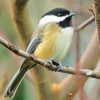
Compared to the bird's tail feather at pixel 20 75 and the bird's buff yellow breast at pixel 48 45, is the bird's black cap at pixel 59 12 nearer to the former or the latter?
the bird's buff yellow breast at pixel 48 45

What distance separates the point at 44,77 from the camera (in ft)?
6.89

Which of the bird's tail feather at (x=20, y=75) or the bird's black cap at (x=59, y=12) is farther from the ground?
the bird's black cap at (x=59, y=12)

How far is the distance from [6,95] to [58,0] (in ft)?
3.15

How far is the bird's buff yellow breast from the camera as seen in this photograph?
2.28 meters

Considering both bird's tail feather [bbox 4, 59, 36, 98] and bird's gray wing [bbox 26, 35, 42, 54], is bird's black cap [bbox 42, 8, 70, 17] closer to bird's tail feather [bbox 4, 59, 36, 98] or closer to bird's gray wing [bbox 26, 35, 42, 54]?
bird's gray wing [bbox 26, 35, 42, 54]

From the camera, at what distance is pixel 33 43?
7.56ft

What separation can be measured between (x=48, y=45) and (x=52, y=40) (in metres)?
0.03

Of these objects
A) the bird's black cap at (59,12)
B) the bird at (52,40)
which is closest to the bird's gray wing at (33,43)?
the bird at (52,40)

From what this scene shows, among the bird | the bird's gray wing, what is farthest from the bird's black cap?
the bird's gray wing

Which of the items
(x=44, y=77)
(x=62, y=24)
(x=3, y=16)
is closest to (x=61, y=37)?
(x=62, y=24)

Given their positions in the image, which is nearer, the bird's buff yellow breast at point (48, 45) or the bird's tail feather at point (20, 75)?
the bird's tail feather at point (20, 75)

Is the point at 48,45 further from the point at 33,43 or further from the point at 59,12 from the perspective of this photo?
the point at 59,12

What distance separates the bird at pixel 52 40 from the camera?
88.0 inches

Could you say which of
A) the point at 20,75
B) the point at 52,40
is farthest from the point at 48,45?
the point at 20,75
